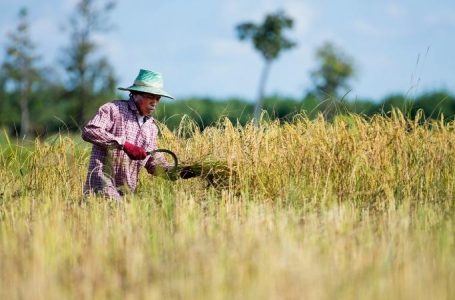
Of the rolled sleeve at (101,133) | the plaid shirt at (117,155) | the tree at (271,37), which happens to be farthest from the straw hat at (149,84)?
the tree at (271,37)

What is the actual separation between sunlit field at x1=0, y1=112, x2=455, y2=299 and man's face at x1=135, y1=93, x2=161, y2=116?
0.56 metres

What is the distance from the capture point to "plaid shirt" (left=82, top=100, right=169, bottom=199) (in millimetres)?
5453

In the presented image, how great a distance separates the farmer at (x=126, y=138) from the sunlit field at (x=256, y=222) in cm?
17

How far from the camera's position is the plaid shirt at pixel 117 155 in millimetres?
5453

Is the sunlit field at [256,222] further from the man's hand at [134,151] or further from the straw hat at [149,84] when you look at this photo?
the straw hat at [149,84]

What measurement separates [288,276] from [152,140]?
106 inches

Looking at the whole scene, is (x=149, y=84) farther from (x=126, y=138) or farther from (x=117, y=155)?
(x=117, y=155)

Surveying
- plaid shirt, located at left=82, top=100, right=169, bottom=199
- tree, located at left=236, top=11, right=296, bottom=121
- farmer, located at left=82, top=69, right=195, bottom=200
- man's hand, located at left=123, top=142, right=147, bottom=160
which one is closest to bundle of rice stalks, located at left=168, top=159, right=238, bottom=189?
farmer, located at left=82, top=69, right=195, bottom=200

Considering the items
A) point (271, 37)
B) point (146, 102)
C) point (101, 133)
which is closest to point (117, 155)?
point (101, 133)

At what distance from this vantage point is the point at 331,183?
5504 mm

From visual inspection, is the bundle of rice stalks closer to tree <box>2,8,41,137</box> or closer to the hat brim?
the hat brim

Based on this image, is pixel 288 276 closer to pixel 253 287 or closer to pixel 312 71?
pixel 253 287

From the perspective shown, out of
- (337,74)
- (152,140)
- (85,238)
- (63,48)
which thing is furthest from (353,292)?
(337,74)

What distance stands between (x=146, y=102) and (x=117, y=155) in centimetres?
44
